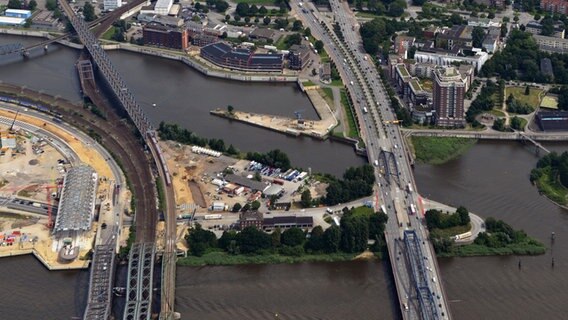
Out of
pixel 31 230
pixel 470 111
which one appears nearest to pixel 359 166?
pixel 470 111

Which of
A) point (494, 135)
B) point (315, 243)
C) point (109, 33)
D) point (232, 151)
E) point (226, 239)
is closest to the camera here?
point (315, 243)

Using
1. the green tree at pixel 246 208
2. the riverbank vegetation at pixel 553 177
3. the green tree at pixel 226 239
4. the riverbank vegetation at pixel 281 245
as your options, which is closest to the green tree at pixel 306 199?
the green tree at pixel 246 208

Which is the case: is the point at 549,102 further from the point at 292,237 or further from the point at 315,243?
the point at 292,237

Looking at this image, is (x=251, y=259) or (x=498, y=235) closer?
(x=251, y=259)

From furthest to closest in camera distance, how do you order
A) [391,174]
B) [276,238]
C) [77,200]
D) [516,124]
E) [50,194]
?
[516,124] → [391,174] → [50,194] → [77,200] → [276,238]

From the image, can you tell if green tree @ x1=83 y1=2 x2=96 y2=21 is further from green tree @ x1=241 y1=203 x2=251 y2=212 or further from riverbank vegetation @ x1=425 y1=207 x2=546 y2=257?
riverbank vegetation @ x1=425 y1=207 x2=546 y2=257

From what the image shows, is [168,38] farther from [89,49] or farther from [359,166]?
[359,166]

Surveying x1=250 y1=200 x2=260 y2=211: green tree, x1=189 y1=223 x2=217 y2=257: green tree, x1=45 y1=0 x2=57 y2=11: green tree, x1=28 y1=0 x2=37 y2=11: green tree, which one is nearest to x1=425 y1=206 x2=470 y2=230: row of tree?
x1=250 y1=200 x2=260 y2=211: green tree

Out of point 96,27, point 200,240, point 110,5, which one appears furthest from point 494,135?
point 110,5
